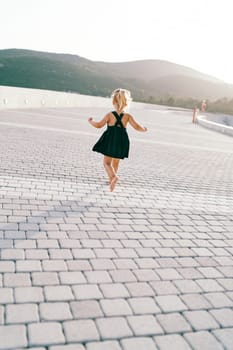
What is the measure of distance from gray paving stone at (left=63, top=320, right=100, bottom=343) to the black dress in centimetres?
371

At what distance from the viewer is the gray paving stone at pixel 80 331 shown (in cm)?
257

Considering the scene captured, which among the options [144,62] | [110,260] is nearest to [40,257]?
[110,260]

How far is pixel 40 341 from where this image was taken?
98.3 inches

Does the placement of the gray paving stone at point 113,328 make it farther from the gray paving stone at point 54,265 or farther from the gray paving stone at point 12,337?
the gray paving stone at point 54,265

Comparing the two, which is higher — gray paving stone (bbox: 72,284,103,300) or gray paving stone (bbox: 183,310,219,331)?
gray paving stone (bbox: 72,284,103,300)

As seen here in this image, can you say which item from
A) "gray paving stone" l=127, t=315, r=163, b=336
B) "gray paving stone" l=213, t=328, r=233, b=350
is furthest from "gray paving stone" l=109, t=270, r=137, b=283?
"gray paving stone" l=213, t=328, r=233, b=350

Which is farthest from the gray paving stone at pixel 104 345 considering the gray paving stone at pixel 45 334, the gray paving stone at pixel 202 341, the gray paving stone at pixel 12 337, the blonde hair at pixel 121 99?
the blonde hair at pixel 121 99

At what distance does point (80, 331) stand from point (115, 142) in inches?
153

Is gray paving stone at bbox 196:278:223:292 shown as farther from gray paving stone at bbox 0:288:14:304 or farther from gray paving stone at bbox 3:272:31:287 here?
gray paving stone at bbox 0:288:14:304

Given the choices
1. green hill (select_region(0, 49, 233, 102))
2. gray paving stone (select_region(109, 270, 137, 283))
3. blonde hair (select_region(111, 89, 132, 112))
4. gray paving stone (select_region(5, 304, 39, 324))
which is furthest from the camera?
green hill (select_region(0, 49, 233, 102))

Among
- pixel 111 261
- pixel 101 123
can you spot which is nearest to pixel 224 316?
pixel 111 261

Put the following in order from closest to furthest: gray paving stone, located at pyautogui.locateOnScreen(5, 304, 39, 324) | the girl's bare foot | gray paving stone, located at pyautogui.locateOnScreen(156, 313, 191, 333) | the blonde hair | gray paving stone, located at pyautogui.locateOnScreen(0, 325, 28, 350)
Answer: gray paving stone, located at pyautogui.locateOnScreen(0, 325, 28, 350)
gray paving stone, located at pyautogui.locateOnScreen(5, 304, 39, 324)
gray paving stone, located at pyautogui.locateOnScreen(156, 313, 191, 333)
the blonde hair
the girl's bare foot

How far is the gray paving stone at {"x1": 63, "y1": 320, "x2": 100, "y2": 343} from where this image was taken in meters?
2.57

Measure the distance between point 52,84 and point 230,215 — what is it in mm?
A: 100063
